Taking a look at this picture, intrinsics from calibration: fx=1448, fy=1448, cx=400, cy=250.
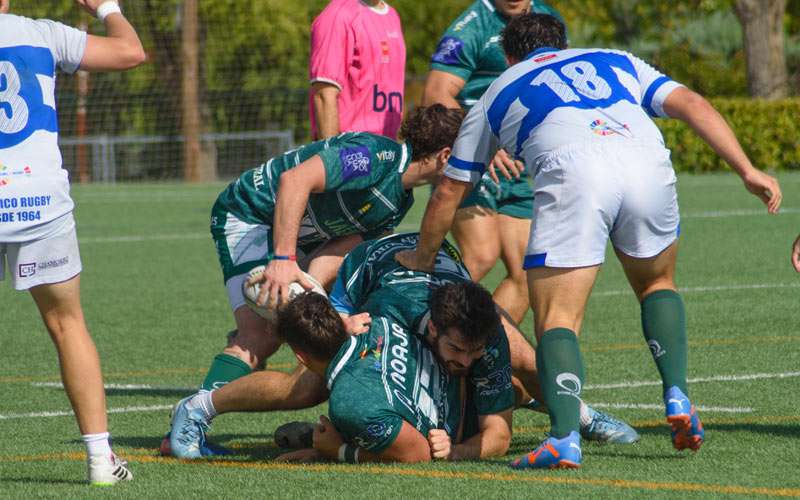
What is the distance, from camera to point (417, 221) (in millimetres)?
19875

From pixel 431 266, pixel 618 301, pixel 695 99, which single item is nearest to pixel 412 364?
pixel 431 266

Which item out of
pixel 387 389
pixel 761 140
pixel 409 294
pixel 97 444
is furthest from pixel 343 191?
pixel 761 140

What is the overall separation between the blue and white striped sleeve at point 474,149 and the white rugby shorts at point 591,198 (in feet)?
1.10

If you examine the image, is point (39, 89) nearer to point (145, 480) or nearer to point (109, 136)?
point (145, 480)

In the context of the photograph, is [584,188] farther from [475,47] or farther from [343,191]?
[475,47]

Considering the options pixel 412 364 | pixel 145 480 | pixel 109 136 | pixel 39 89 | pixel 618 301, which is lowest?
pixel 109 136

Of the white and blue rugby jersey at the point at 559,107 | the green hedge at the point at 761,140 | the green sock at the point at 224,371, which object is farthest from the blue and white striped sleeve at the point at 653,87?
the green hedge at the point at 761,140

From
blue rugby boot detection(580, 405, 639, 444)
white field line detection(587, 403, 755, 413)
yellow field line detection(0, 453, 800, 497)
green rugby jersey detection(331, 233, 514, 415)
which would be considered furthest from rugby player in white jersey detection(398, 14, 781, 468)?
white field line detection(587, 403, 755, 413)

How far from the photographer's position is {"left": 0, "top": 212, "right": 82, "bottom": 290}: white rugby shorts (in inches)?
201

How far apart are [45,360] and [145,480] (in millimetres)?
3924

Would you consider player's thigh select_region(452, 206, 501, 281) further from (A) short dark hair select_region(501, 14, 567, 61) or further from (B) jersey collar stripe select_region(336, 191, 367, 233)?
(A) short dark hair select_region(501, 14, 567, 61)

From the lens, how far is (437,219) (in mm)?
5785

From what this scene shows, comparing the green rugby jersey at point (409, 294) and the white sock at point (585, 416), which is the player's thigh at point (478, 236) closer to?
the green rugby jersey at point (409, 294)

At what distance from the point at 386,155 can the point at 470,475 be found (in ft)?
5.62
